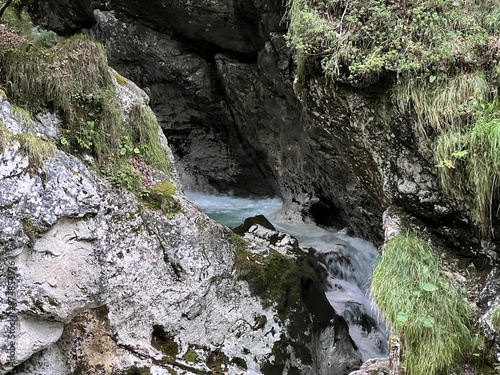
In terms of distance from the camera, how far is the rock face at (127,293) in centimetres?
392

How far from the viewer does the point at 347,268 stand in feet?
25.0

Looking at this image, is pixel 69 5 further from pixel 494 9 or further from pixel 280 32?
pixel 494 9

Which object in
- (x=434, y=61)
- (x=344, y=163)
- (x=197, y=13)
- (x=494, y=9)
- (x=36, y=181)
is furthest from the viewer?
(x=197, y=13)

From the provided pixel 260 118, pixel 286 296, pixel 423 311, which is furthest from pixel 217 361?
pixel 260 118

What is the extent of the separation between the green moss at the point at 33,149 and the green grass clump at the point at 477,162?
12.0ft

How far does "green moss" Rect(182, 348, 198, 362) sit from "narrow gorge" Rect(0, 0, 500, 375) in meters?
0.04

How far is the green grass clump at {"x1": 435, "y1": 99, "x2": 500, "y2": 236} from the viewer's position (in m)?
3.83

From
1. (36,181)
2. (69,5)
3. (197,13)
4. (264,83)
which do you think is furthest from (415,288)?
(69,5)

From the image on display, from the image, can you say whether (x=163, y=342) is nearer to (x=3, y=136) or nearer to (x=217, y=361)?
(x=217, y=361)

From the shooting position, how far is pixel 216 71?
10797 millimetres

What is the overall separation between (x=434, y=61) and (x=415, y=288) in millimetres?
2335

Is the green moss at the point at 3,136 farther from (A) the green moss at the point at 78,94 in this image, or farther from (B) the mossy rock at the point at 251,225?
(B) the mossy rock at the point at 251,225

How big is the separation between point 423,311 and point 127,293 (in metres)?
2.99

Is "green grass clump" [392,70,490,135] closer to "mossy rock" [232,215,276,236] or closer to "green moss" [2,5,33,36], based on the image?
"mossy rock" [232,215,276,236]
